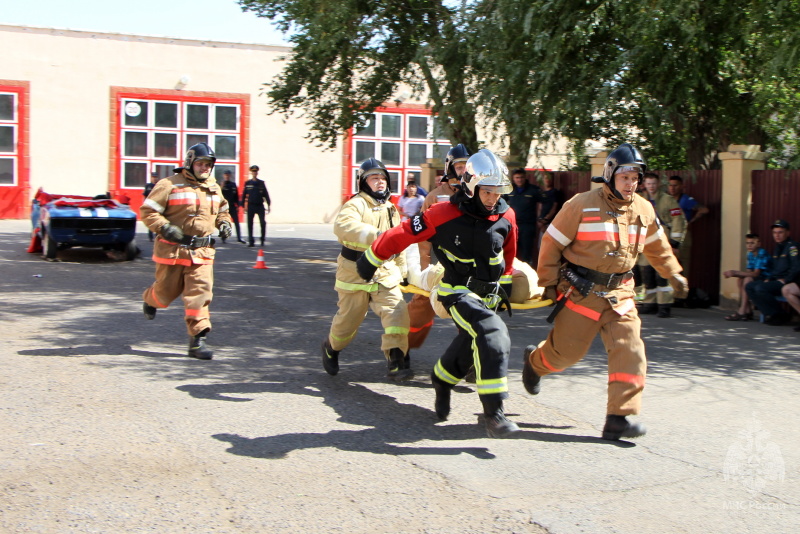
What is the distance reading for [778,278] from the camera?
10734mm

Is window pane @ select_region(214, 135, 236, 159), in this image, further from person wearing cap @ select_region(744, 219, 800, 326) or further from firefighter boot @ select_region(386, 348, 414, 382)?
firefighter boot @ select_region(386, 348, 414, 382)

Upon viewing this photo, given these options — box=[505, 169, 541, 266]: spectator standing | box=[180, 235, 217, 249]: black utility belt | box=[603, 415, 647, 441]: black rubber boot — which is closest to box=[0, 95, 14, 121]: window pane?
box=[505, 169, 541, 266]: spectator standing

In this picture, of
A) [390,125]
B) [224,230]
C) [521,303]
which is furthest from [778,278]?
[390,125]

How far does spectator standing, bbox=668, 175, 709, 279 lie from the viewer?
1220 cm

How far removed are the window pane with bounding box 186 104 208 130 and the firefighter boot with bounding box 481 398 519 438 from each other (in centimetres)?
2680

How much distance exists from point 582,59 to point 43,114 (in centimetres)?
2203

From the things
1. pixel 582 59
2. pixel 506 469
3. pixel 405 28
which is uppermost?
pixel 405 28

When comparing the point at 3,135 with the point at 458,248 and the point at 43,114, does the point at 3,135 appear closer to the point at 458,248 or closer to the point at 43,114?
the point at 43,114

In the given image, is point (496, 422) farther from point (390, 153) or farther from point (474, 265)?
point (390, 153)

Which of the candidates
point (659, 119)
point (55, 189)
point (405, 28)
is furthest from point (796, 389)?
point (55, 189)

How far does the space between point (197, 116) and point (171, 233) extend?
78.2ft

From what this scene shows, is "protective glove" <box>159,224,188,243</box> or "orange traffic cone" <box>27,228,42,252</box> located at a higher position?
"protective glove" <box>159,224,188,243</box>

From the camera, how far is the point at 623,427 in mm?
5738

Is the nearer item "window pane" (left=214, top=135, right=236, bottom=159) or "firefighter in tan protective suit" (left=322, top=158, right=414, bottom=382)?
"firefighter in tan protective suit" (left=322, top=158, right=414, bottom=382)
